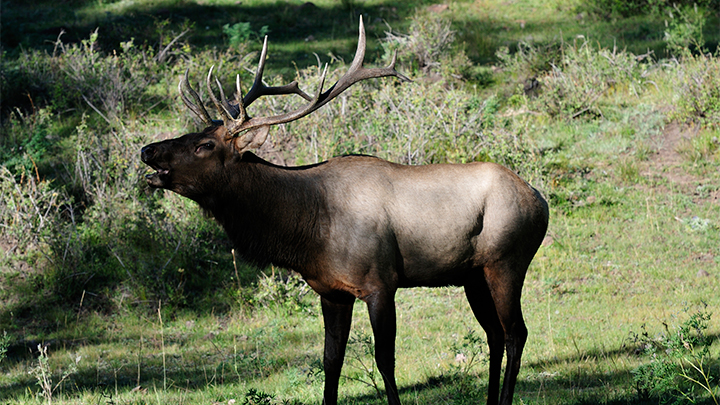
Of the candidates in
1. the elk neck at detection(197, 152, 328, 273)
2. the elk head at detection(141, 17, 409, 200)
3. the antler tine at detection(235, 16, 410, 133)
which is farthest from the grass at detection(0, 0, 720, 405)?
the antler tine at detection(235, 16, 410, 133)

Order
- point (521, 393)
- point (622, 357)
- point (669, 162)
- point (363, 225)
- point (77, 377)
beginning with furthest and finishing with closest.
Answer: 1. point (669, 162)
2. point (77, 377)
3. point (622, 357)
4. point (521, 393)
5. point (363, 225)

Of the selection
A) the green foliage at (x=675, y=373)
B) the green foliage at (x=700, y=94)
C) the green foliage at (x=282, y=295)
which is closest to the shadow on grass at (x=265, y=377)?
the green foliage at (x=675, y=373)

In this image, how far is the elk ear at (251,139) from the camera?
16.9ft

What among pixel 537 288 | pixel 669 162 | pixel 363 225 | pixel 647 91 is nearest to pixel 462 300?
pixel 537 288

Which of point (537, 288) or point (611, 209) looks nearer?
point (537, 288)

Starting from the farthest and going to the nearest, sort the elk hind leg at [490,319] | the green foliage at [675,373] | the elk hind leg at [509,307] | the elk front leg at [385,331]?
1. the elk hind leg at [490,319]
2. the elk hind leg at [509,307]
3. the elk front leg at [385,331]
4. the green foliage at [675,373]

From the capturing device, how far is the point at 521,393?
231 inches

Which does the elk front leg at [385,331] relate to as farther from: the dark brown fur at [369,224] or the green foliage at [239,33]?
the green foliage at [239,33]

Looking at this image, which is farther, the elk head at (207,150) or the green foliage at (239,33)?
the green foliage at (239,33)

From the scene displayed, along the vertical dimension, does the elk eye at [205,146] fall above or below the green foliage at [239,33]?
above

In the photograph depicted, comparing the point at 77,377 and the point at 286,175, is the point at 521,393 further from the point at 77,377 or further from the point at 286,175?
the point at 77,377

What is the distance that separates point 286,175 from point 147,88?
997 cm

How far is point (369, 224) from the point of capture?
5.11 metres

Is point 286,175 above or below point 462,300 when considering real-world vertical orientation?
above
